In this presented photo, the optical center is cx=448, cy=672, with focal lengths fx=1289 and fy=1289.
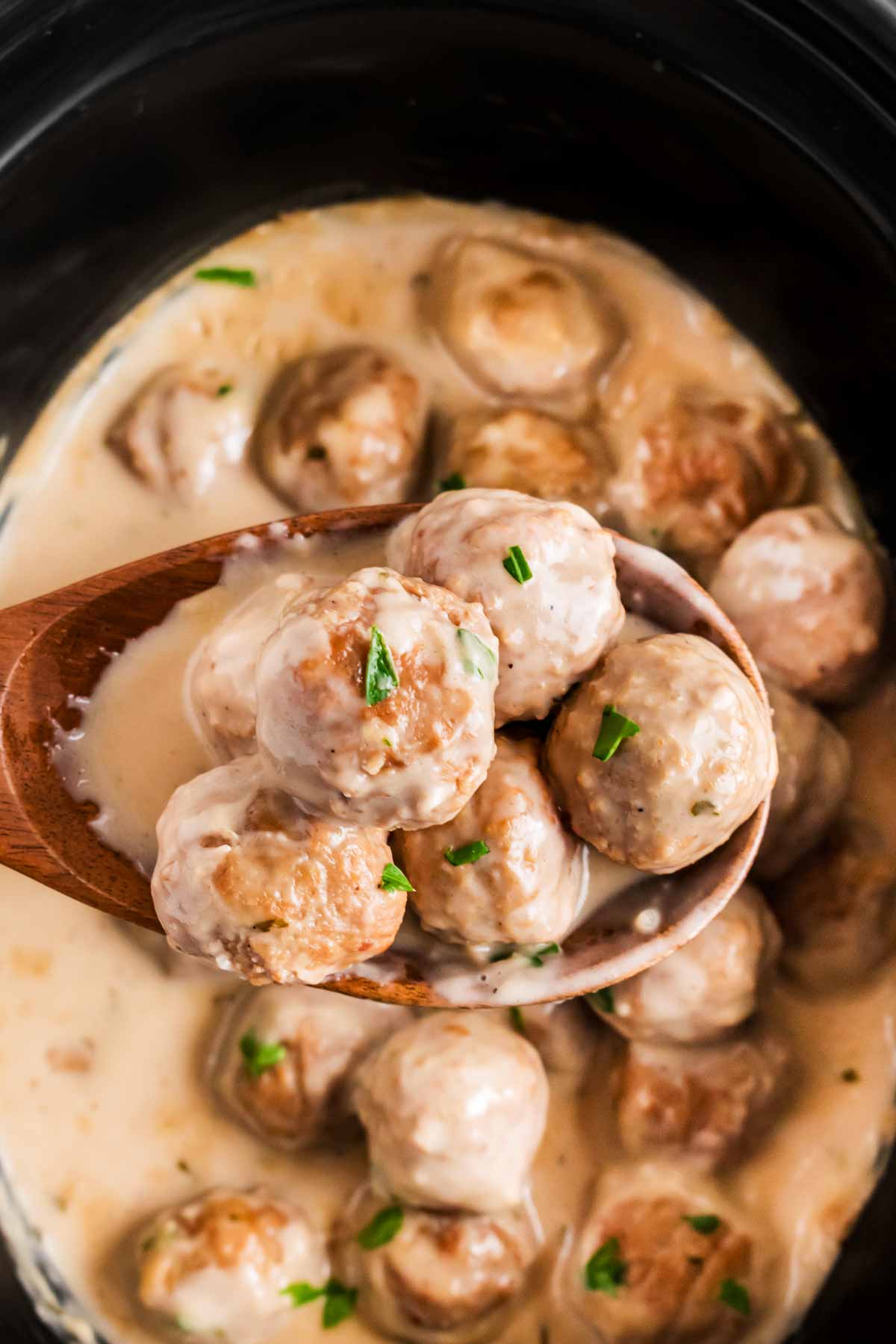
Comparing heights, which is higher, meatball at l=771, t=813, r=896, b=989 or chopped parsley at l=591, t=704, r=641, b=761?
chopped parsley at l=591, t=704, r=641, b=761

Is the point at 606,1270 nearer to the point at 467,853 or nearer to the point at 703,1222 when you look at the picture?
the point at 703,1222

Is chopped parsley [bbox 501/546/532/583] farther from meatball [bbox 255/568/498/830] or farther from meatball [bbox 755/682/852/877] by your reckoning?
meatball [bbox 755/682/852/877]

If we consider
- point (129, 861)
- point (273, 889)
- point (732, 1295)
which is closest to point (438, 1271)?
point (732, 1295)

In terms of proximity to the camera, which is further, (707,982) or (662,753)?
(707,982)

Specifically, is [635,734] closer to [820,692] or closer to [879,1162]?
[820,692]

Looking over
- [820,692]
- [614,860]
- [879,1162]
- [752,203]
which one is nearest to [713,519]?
[820,692]

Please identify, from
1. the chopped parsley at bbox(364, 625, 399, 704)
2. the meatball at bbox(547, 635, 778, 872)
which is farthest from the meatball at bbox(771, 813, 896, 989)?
the chopped parsley at bbox(364, 625, 399, 704)

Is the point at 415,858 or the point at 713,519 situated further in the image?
the point at 713,519
